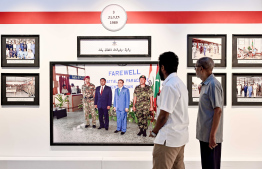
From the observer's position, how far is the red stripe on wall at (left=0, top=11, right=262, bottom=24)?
2.92m

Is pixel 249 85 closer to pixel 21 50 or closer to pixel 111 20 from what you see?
pixel 111 20

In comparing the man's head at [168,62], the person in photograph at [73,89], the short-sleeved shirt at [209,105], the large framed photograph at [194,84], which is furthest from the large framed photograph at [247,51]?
the person in photograph at [73,89]

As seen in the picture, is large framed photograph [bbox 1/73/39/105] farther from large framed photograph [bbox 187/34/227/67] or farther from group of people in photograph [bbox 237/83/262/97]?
group of people in photograph [bbox 237/83/262/97]

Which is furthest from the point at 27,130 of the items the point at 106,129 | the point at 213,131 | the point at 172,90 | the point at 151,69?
the point at 213,131

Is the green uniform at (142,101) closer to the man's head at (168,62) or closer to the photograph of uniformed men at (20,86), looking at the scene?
the man's head at (168,62)

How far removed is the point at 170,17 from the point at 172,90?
1.57m

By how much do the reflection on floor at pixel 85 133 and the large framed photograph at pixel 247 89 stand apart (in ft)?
4.19

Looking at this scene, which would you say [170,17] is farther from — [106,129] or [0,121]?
[0,121]

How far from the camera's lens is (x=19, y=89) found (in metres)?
2.92

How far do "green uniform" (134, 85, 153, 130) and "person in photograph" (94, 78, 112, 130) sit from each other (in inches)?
14.9

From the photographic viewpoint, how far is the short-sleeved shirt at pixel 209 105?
2.01 m

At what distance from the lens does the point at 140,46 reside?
292 cm

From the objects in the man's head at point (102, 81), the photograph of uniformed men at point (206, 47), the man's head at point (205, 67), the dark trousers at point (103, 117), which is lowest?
the dark trousers at point (103, 117)

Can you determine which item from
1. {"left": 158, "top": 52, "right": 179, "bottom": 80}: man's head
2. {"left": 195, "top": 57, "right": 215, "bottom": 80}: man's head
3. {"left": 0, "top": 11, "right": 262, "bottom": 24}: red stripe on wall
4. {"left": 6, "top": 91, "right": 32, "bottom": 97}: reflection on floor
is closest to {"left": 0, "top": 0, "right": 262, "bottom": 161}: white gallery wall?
{"left": 0, "top": 11, "right": 262, "bottom": 24}: red stripe on wall
